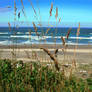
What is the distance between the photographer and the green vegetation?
7.26 feet

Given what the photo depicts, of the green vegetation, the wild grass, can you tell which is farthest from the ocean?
the green vegetation

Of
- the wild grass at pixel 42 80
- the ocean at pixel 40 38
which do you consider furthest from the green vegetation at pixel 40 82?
the ocean at pixel 40 38

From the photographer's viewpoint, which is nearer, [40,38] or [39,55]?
[40,38]

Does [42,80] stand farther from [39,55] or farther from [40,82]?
[39,55]

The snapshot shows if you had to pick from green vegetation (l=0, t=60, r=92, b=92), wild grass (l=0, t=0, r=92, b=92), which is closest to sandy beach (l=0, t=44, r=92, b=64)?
wild grass (l=0, t=0, r=92, b=92)

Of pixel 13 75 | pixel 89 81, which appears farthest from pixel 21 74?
pixel 89 81

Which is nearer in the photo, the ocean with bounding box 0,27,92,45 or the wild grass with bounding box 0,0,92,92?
the wild grass with bounding box 0,0,92,92

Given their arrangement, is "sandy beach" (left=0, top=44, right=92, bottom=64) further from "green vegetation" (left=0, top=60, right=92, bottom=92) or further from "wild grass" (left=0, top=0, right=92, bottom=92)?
"green vegetation" (left=0, top=60, right=92, bottom=92)

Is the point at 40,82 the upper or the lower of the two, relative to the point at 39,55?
upper

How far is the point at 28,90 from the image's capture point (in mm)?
2201

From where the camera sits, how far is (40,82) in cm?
245

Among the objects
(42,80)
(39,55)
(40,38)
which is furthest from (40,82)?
(39,55)

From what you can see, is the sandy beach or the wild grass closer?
the wild grass

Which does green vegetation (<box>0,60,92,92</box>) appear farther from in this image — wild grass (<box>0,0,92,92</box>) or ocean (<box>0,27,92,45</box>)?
ocean (<box>0,27,92,45</box>)
